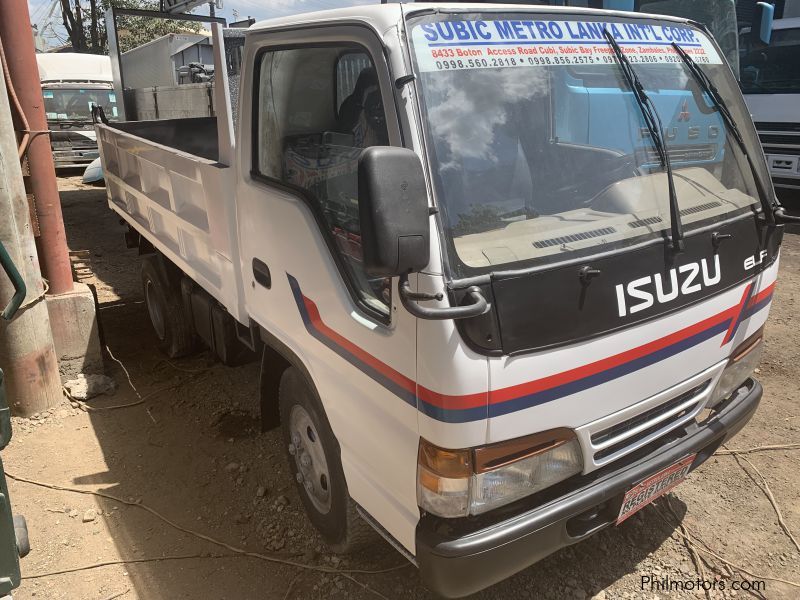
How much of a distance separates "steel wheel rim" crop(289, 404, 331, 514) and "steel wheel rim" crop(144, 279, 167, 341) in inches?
97.7

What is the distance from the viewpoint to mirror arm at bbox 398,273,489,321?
69.4 inches

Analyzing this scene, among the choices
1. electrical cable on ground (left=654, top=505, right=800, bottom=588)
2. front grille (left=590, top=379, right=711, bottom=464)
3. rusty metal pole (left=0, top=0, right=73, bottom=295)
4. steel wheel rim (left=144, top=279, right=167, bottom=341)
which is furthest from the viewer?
steel wheel rim (left=144, top=279, right=167, bottom=341)

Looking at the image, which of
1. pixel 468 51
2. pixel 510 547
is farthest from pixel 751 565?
pixel 468 51

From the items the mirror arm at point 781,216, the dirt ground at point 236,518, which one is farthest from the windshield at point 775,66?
the mirror arm at point 781,216

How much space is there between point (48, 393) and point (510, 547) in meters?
3.44

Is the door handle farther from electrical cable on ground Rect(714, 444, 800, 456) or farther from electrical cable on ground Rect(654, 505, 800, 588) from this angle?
electrical cable on ground Rect(714, 444, 800, 456)

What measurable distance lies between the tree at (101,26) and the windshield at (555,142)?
2385 centimetres

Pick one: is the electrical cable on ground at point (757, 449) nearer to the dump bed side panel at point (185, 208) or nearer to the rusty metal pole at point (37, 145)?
the dump bed side panel at point (185, 208)

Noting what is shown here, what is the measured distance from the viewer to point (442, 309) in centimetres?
177

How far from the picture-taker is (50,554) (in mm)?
2988

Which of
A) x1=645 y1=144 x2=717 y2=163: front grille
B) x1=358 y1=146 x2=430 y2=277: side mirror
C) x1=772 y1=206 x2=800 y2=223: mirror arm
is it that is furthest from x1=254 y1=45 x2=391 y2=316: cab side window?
x1=772 y1=206 x2=800 y2=223: mirror arm

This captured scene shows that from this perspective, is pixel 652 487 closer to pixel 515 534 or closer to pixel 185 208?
pixel 515 534

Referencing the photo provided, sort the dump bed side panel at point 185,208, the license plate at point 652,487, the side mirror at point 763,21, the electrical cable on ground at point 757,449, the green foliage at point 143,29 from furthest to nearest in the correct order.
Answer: the green foliage at point 143,29 → the side mirror at point 763,21 → the electrical cable on ground at point 757,449 → the dump bed side panel at point 185,208 → the license plate at point 652,487

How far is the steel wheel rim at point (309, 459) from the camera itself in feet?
9.14
